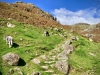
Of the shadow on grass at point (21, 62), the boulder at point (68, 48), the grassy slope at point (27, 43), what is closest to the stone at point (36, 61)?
the grassy slope at point (27, 43)

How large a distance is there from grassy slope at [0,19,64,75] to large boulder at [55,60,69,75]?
2.93m

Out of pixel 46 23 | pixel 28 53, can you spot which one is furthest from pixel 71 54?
pixel 46 23

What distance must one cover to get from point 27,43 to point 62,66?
10.9 meters

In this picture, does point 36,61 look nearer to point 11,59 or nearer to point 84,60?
point 11,59

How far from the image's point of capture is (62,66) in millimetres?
29531

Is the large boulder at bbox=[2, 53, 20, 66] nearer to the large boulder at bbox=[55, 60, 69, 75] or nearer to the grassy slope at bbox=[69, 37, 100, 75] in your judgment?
the large boulder at bbox=[55, 60, 69, 75]

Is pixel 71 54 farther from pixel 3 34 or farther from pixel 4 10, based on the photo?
pixel 4 10

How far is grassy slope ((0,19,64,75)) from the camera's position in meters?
29.3

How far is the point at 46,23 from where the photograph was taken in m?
53.4

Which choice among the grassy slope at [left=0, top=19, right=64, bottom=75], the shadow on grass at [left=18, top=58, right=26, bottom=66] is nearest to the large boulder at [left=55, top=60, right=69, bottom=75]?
the grassy slope at [left=0, top=19, right=64, bottom=75]

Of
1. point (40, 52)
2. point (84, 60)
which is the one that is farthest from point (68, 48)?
point (40, 52)

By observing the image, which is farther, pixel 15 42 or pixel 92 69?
pixel 15 42

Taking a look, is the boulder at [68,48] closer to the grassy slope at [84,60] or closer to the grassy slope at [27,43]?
the grassy slope at [84,60]

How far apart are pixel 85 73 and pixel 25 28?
20803 millimetres
